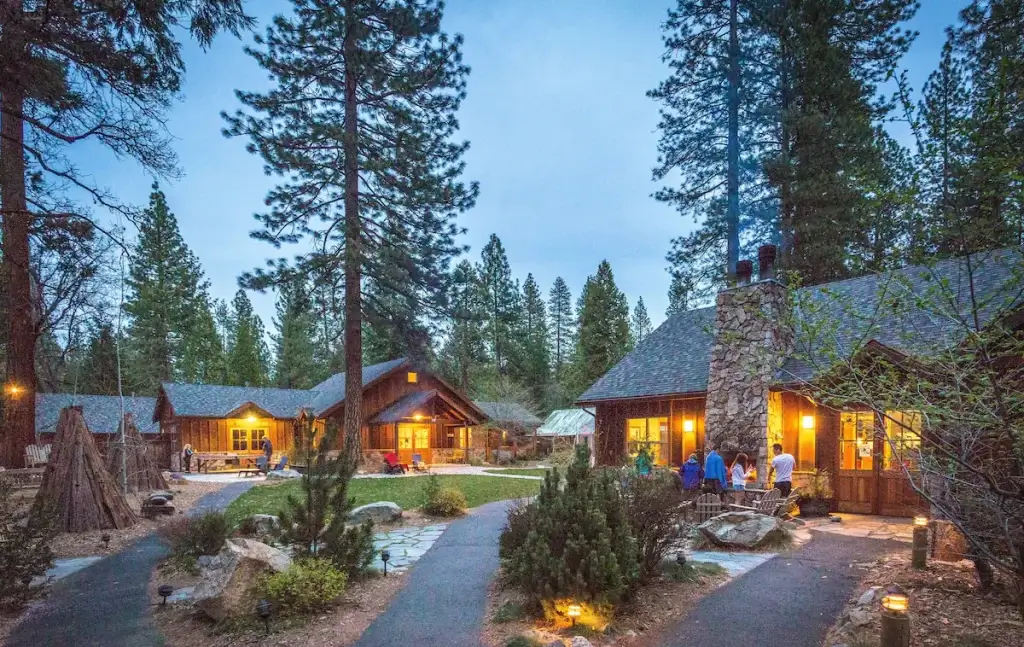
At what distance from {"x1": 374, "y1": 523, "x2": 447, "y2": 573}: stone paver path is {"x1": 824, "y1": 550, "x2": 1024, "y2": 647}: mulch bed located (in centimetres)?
568

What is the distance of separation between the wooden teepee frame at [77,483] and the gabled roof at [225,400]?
60.8 ft

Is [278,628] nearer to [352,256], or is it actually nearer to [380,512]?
[380,512]

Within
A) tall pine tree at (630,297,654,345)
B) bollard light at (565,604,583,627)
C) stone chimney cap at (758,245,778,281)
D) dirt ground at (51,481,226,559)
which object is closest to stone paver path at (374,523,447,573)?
bollard light at (565,604,583,627)

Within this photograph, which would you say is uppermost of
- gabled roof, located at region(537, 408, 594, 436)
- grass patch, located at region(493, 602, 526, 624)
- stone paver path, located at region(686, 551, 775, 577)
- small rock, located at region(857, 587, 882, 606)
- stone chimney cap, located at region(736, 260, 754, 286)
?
stone chimney cap, located at region(736, 260, 754, 286)

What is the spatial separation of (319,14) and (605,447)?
17.5 metres

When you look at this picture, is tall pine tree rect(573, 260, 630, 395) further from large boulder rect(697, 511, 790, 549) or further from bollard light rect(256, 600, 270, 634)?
bollard light rect(256, 600, 270, 634)

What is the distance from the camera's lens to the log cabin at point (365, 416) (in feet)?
87.9

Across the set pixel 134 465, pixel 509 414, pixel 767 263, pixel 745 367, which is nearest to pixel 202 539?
pixel 134 465

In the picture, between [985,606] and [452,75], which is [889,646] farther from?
[452,75]

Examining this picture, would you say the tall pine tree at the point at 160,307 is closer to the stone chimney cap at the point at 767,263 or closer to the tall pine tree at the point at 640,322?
the stone chimney cap at the point at 767,263

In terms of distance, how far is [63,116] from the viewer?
693 centimetres

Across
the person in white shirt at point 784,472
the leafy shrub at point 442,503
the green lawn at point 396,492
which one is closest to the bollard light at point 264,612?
the green lawn at point 396,492

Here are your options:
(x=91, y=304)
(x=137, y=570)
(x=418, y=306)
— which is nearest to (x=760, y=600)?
(x=137, y=570)

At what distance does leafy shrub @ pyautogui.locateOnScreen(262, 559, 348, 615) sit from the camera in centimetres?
580
